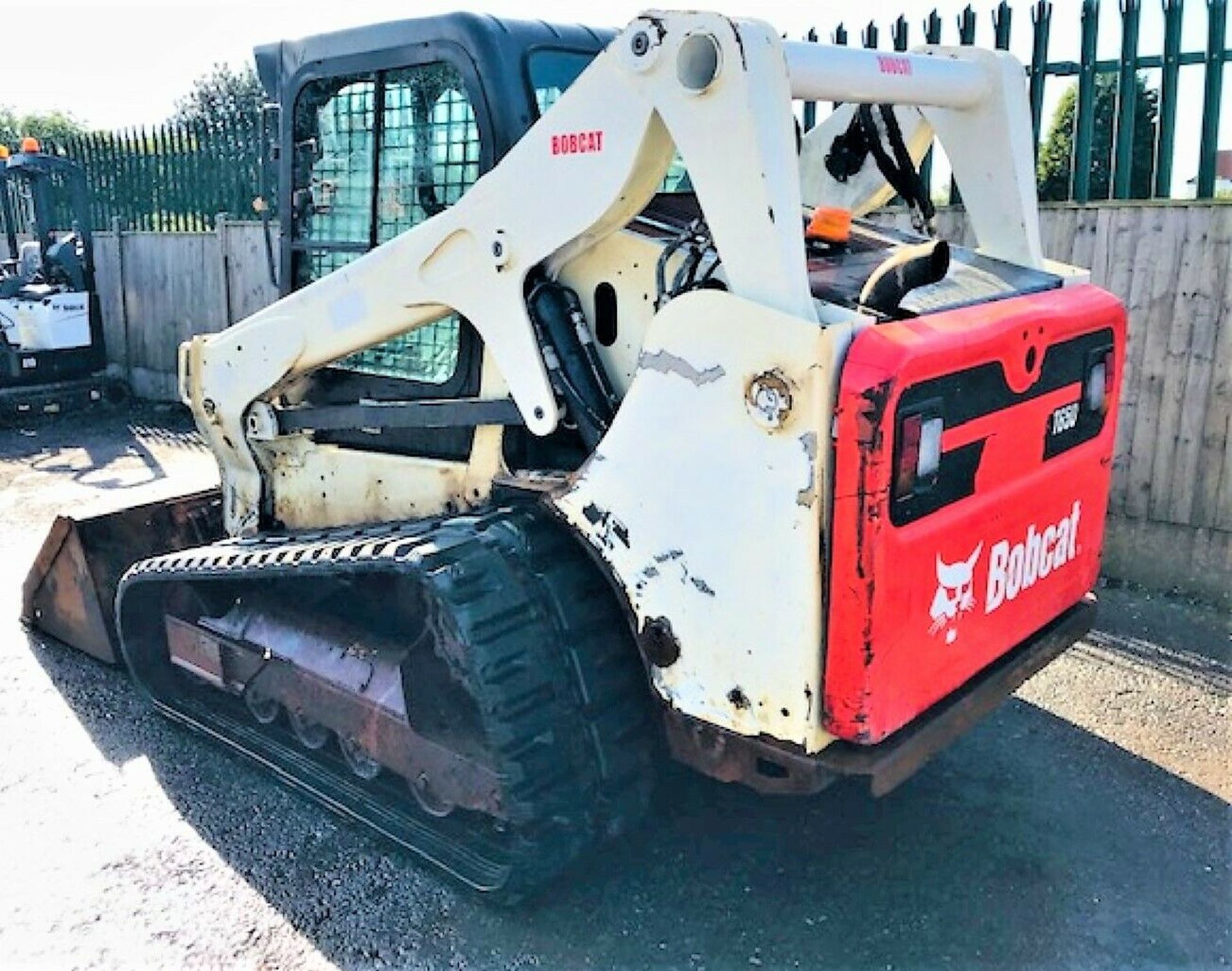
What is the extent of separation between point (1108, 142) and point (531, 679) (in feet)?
14.0

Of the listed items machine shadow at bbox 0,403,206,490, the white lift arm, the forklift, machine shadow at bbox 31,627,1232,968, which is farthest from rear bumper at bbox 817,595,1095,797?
the forklift

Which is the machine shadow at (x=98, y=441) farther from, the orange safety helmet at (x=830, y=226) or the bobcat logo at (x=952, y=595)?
the bobcat logo at (x=952, y=595)

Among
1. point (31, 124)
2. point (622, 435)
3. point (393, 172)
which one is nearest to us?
point (622, 435)

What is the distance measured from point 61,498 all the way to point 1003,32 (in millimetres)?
6048

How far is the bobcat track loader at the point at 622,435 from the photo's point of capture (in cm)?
245

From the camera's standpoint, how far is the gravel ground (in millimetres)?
2855

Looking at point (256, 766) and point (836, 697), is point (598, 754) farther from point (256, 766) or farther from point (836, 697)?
point (256, 766)

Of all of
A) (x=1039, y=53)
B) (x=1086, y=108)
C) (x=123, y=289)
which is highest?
(x=1039, y=53)

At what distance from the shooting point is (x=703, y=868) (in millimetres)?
3141

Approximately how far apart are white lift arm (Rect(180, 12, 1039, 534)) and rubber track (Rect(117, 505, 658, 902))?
1.17ft

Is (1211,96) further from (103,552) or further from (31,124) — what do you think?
(31,124)

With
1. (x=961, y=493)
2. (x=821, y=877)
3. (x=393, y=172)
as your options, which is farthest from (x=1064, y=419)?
(x=393, y=172)

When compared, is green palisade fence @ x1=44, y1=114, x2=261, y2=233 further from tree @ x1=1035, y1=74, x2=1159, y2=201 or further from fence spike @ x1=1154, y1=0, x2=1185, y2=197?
fence spike @ x1=1154, y1=0, x2=1185, y2=197

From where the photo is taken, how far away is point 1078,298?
10.2 feet
